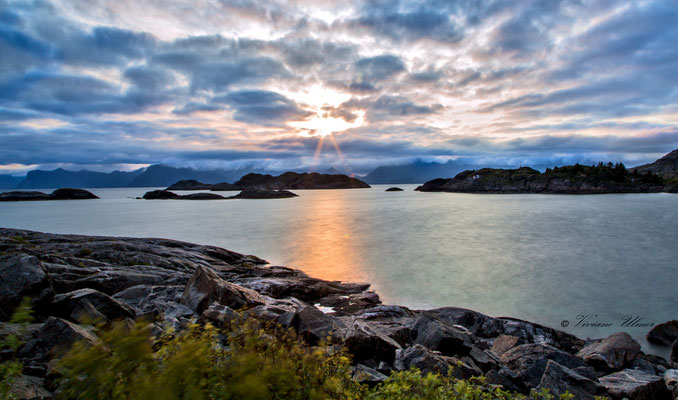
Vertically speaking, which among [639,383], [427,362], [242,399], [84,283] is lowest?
[639,383]

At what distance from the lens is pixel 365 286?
2273 centimetres

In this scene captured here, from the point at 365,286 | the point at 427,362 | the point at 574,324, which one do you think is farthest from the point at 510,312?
the point at 427,362

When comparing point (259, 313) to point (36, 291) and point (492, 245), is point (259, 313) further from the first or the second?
point (492, 245)

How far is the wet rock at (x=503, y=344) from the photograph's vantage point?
475 inches

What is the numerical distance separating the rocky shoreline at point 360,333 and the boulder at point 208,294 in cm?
4

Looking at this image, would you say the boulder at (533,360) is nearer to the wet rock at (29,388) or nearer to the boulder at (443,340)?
the boulder at (443,340)

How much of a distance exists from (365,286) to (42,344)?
1806 cm

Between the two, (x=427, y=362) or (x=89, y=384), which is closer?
(x=89, y=384)

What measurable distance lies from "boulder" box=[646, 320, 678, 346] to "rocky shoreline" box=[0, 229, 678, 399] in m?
0.05

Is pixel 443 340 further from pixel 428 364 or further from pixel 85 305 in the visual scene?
pixel 85 305

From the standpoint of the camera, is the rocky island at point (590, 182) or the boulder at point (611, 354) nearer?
the boulder at point (611, 354)

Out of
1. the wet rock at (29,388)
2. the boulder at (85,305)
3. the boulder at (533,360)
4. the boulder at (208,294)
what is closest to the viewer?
the wet rock at (29,388)

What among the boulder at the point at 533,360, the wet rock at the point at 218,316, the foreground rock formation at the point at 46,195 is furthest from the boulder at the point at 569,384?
the foreground rock formation at the point at 46,195

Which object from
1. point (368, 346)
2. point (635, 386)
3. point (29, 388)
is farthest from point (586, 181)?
point (29, 388)
